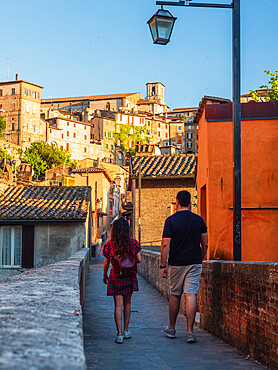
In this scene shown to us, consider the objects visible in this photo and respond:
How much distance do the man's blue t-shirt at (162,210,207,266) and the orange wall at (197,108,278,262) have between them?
4607 mm

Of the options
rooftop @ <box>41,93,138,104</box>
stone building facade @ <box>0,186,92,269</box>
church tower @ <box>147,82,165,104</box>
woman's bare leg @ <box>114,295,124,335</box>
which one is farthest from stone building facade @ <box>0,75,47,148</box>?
woman's bare leg @ <box>114,295,124,335</box>

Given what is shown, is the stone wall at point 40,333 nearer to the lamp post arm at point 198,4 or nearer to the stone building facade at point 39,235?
the lamp post arm at point 198,4

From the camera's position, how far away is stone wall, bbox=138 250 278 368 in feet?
16.6

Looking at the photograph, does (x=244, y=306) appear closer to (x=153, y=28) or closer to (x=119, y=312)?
(x=119, y=312)

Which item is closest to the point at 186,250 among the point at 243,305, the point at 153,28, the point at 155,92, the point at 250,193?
the point at 243,305

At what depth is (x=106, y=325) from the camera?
27.6 feet

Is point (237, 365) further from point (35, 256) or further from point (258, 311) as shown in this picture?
point (35, 256)

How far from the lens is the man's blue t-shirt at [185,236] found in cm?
678

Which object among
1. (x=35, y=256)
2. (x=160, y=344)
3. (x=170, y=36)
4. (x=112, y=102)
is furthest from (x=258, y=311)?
(x=112, y=102)

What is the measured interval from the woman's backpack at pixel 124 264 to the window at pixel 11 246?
1949 centimetres

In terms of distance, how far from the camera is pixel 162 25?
922 cm

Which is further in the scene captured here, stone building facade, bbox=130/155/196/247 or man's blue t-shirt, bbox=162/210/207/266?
stone building facade, bbox=130/155/196/247

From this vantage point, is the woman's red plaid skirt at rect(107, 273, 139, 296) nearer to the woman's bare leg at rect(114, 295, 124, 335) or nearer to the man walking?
the woman's bare leg at rect(114, 295, 124, 335)

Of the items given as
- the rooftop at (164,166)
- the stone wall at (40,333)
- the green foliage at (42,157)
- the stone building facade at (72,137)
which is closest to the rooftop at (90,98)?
the stone building facade at (72,137)
